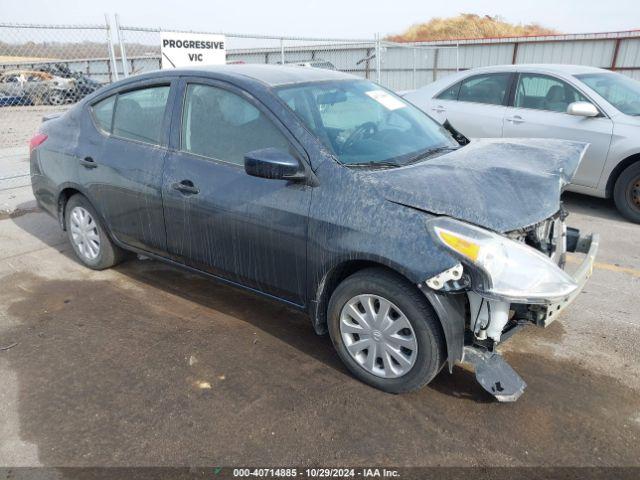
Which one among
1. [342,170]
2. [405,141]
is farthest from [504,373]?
[405,141]

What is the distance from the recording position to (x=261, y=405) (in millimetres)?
2916

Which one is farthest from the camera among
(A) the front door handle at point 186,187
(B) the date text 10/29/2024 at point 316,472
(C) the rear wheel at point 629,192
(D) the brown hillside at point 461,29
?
(D) the brown hillside at point 461,29

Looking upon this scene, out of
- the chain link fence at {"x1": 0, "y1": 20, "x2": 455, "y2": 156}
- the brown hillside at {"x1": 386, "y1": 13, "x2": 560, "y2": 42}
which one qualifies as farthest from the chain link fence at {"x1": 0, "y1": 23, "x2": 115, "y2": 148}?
the brown hillside at {"x1": 386, "y1": 13, "x2": 560, "y2": 42}

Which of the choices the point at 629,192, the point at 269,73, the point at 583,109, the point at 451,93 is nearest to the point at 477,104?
the point at 451,93

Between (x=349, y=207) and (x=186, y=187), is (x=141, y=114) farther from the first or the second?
(x=349, y=207)

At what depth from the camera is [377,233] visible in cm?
272

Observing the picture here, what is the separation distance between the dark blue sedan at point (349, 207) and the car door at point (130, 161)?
0.05 feet

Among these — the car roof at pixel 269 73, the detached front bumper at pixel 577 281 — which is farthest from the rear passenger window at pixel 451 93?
the detached front bumper at pixel 577 281

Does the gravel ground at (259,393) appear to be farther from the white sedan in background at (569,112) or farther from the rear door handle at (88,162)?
the white sedan in background at (569,112)

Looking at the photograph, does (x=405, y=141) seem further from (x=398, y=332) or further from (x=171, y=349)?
(x=171, y=349)

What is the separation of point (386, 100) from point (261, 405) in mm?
2374

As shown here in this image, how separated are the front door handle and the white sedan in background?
445 centimetres

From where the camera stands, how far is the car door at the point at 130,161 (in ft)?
12.4

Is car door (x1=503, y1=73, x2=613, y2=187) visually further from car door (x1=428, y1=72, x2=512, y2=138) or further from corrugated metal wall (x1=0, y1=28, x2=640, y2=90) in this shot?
corrugated metal wall (x1=0, y1=28, x2=640, y2=90)
